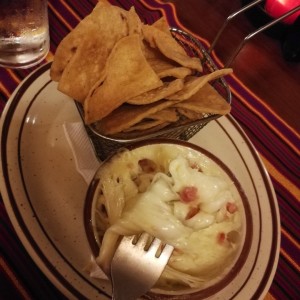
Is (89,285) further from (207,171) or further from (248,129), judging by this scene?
(248,129)

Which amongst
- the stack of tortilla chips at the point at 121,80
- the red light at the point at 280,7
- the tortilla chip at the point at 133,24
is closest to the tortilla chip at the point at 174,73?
the stack of tortilla chips at the point at 121,80

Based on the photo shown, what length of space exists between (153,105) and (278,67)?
2.38 feet

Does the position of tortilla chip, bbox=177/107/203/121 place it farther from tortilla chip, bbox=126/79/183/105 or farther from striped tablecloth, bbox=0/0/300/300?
striped tablecloth, bbox=0/0/300/300

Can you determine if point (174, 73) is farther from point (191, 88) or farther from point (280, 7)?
point (280, 7)

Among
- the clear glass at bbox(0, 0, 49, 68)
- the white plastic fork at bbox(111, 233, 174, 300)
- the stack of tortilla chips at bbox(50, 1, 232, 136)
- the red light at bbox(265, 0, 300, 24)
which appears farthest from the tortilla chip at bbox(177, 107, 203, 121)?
the red light at bbox(265, 0, 300, 24)

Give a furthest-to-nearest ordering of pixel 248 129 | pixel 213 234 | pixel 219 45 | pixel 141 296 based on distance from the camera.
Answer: pixel 219 45 → pixel 248 129 → pixel 213 234 → pixel 141 296

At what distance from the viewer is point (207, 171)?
28.4 inches

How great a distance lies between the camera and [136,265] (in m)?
0.58

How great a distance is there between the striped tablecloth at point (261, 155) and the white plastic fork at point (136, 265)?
13 cm

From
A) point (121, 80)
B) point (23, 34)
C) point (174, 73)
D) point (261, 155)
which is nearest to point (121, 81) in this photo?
point (121, 80)

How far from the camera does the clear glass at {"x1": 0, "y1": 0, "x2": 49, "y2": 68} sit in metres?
0.85

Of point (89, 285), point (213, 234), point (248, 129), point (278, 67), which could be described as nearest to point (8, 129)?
point (89, 285)

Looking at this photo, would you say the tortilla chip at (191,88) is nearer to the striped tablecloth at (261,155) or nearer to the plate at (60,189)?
the plate at (60,189)

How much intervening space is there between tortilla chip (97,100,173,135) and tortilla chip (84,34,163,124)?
2 centimetres
